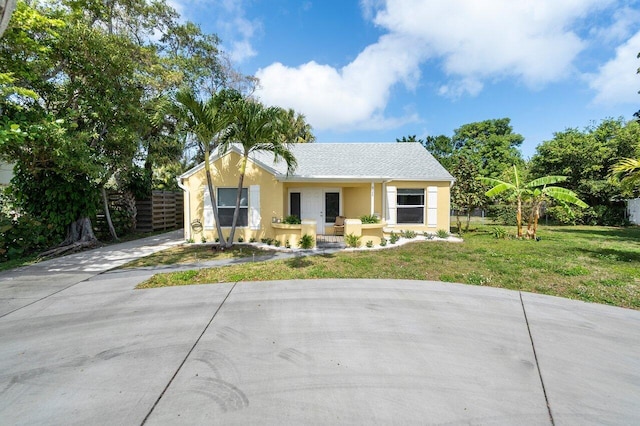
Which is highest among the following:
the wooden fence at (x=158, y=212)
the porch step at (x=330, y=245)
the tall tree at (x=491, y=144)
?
the tall tree at (x=491, y=144)

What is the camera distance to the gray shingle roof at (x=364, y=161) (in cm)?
1397

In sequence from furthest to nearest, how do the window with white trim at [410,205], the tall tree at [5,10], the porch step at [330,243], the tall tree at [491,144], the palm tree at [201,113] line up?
1. the tall tree at [491,144]
2. the window with white trim at [410,205]
3. the porch step at [330,243]
4. the palm tree at [201,113]
5. the tall tree at [5,10]

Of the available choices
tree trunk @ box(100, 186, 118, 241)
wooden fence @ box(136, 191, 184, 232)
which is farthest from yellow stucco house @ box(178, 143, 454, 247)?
wooden fence @ box(136, 191, 184, 232)

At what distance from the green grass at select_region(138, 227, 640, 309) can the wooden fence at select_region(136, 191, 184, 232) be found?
10301 mm

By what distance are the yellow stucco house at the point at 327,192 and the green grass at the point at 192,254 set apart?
4.09 feet

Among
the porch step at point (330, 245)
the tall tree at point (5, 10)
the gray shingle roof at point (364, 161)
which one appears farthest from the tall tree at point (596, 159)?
the tall tree at point (5, 10)

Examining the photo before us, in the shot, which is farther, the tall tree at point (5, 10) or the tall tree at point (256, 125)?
the tall tree at point (256, 125)

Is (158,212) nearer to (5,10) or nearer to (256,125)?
(256,125)

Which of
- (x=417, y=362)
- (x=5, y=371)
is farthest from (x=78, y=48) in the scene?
(x=417, y=362)

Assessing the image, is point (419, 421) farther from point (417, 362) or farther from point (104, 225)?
point (104, 225)

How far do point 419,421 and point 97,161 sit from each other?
12571mm

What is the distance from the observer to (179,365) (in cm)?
Answer: 335

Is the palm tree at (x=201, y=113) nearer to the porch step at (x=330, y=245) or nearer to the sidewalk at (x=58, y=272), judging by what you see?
the sidewalk at (x=58, y=272)

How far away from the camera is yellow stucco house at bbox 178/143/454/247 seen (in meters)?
11.8
